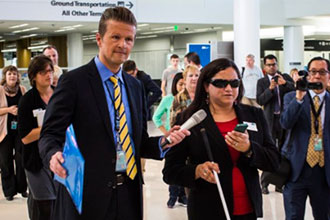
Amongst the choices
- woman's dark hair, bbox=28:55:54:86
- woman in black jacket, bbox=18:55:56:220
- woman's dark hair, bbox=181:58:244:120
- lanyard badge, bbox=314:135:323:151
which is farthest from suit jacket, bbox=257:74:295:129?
woman's dark hair, bbox=181:58:244:120

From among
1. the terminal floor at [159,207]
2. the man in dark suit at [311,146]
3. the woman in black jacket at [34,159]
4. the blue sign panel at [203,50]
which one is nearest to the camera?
the man in dark suit at [311,146]

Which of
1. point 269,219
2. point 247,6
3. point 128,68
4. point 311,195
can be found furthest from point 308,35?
point 311,195

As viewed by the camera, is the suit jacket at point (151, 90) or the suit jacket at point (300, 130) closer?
the suit jacket at point (300, 130)

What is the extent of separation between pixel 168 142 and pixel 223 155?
51 centimetres

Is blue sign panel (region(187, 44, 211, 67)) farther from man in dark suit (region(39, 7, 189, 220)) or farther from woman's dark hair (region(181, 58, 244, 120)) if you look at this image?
man in dark suit (region(39, 7, 189, 220))

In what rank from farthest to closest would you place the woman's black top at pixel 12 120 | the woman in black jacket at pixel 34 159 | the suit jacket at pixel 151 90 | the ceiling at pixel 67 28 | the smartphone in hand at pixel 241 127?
the ceiling at pixel 67 28, the suit jacket at pixel 151 90, the woman's black top at pixel 12 120, the woman in black jacket at pixel 34 159, the smartphone in hand at pixel 241 127

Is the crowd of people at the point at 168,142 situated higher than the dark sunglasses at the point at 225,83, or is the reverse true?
the dark sunglasses at the point at 225,83

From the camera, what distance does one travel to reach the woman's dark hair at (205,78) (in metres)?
3.40

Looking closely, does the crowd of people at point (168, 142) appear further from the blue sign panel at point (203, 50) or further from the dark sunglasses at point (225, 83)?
the blue sign panel at point (203, 50)

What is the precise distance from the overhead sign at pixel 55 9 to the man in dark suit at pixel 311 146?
1513 cm

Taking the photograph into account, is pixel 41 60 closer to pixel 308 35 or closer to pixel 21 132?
pixel 21 132

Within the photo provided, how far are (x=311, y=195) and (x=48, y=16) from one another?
55.6 feet

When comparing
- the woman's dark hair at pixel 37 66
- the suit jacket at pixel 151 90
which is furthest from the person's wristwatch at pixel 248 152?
the suit jacket at pixel 151 90

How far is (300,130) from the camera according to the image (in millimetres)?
4637
